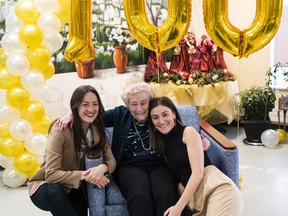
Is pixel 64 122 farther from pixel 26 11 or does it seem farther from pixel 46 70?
pixel 26 11

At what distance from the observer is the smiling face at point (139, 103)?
208cm

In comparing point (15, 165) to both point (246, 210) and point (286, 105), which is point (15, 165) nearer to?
point (246, 210)

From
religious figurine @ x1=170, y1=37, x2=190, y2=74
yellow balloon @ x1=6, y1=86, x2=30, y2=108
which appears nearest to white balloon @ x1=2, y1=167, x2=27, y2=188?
yellow balloon @ x1=6, y1=86, x2=30, y2=108

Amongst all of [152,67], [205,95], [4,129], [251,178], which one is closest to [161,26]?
[4,129]

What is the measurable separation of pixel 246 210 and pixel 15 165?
2025 millimetres

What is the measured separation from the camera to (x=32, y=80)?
2953 millimetres

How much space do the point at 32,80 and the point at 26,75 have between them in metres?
0.07

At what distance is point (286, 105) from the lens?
178 inches

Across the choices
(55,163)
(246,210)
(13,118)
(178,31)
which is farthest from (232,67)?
(178,31)

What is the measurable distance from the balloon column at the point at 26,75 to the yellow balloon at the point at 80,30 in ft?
7.09

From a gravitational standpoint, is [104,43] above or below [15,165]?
above

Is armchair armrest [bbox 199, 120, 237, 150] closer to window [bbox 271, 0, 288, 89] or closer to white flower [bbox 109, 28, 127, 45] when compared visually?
white flower [bbox 109, 28, 127, 45]

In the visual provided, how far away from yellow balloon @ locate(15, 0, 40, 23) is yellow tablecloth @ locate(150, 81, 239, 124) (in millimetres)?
1869

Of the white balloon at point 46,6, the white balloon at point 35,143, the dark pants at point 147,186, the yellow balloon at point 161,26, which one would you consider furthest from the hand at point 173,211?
the white balloon at point 46,6
